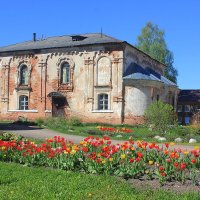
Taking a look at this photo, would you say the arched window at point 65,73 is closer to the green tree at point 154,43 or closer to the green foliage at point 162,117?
the green foliage at point 162,117

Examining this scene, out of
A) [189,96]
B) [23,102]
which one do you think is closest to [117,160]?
[23,102]

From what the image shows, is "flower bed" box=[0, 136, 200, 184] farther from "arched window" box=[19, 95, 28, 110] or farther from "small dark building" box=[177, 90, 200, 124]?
"small dark building" box=[177, 90, 200, 124]

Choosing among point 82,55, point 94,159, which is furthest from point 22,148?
point 82,55

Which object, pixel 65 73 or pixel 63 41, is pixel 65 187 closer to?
pixel 65 73

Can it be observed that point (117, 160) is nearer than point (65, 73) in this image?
Yes

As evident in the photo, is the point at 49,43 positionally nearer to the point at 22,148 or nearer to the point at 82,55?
the point at 82,55

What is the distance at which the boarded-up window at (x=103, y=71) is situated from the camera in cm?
3086

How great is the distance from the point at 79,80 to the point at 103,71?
7.74ft

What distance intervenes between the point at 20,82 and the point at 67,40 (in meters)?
5.73

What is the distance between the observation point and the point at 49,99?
33.1 metres

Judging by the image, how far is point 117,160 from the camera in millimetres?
8453

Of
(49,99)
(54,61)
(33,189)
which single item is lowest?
(33,189)

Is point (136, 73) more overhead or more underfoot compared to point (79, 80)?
more overhead

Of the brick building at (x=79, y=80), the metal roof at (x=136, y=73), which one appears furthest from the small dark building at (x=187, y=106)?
the metal roof at (x=136, y=73)
